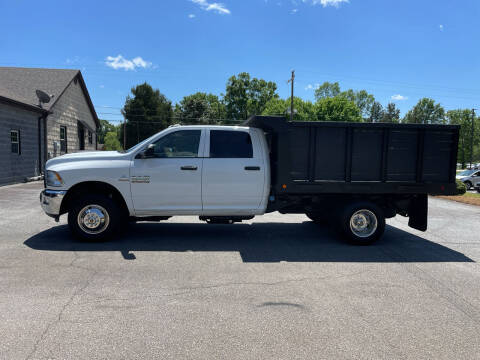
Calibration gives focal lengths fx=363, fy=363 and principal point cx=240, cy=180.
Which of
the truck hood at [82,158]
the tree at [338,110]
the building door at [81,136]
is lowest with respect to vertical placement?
the truck hood at [82,158]

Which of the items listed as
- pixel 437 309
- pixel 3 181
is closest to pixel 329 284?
pixel 437 309

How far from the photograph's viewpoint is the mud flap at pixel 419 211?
7.01 metres

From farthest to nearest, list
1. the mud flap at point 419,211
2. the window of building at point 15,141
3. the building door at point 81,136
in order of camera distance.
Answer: the building door at point 81,136, the window of building at point 15,141, the mud flap at point 419,211

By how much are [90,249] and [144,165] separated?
1677 mm

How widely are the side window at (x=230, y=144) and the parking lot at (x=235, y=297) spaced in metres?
1.66

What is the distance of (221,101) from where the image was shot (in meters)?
81.9

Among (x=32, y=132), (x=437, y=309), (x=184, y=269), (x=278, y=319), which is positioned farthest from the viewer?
(x=32, y=132)

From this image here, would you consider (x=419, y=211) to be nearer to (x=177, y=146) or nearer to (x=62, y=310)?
(x=177, y=146)

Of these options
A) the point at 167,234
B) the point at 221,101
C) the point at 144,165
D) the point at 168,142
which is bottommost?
the point at 167,234

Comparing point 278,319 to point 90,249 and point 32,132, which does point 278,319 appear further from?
point 32,132

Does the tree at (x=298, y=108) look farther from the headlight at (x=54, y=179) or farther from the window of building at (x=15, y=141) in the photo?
the headlight at (x=54, y=179)

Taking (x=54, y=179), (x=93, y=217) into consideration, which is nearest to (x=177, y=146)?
(x=93, y=217)

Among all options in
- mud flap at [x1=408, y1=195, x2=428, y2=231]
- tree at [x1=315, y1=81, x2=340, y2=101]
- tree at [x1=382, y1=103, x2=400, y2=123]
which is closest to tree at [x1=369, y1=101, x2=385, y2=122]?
tree at [x1=382, y1=103, x2=400, y2=123]

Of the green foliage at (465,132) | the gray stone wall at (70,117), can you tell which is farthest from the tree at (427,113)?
the gray stone wall at (70,117)
